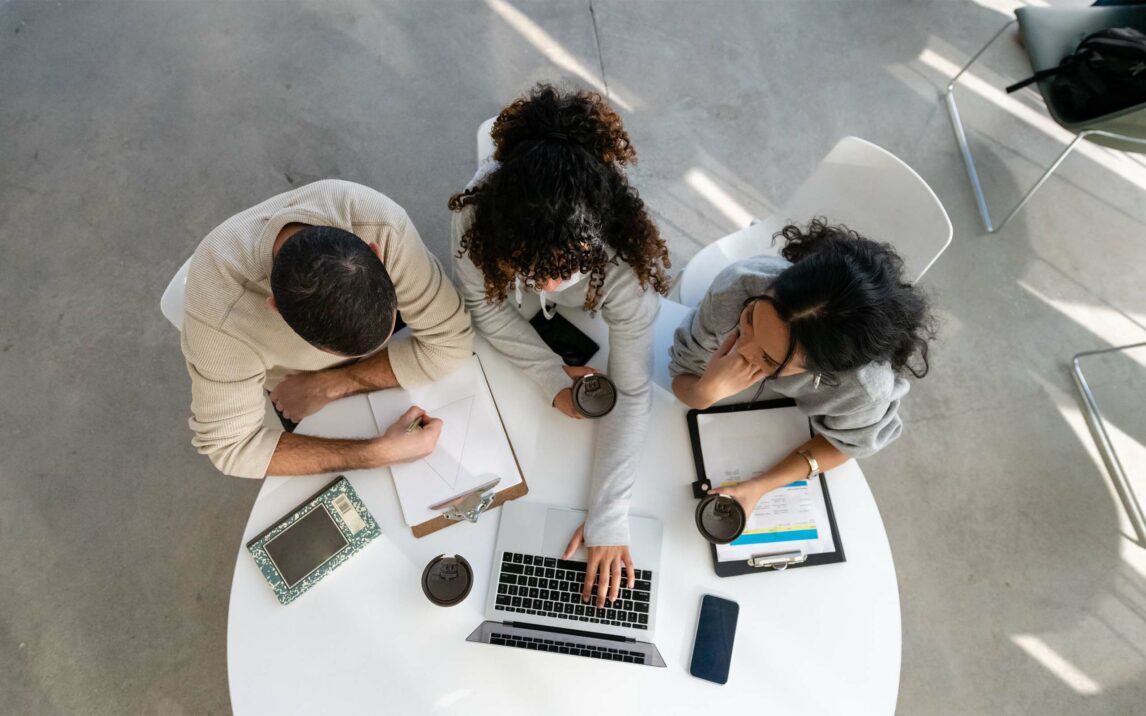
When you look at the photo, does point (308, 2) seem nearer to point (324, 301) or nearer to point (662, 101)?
point (662, 101)

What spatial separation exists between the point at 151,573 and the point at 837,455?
208cm

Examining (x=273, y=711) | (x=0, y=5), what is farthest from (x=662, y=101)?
(x=0, y=5)

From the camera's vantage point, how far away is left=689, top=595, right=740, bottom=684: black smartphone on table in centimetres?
131

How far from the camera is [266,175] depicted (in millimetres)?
2535

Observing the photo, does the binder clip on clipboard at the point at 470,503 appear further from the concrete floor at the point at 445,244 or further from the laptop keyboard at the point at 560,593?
the concrete floor at the point at 445,244

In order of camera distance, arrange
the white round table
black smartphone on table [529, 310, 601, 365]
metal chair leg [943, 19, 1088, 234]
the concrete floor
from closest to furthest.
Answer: the white round table
black smartphone on table [529, 310, 601, 365]
the concrete floor
metal chair leg [943, 19, 1088, 234]

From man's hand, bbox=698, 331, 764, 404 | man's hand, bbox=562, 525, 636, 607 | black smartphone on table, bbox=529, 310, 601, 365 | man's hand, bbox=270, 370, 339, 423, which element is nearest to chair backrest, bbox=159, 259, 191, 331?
man's hand, bbox=270, 370, 339, 423

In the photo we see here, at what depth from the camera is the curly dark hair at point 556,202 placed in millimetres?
1192

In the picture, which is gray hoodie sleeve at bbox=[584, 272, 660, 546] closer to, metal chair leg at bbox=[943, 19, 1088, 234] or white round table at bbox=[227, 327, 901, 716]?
white round table at bbox=[227, 327, 901, 716]

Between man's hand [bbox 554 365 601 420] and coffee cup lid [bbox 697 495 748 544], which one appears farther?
man's hand [bbox 554 365 601 420]

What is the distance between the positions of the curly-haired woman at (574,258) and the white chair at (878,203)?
17.0 inches

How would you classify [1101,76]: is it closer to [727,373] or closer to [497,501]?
[727,373]

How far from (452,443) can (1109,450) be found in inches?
92.5

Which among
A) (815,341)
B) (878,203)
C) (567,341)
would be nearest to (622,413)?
(567,341)
